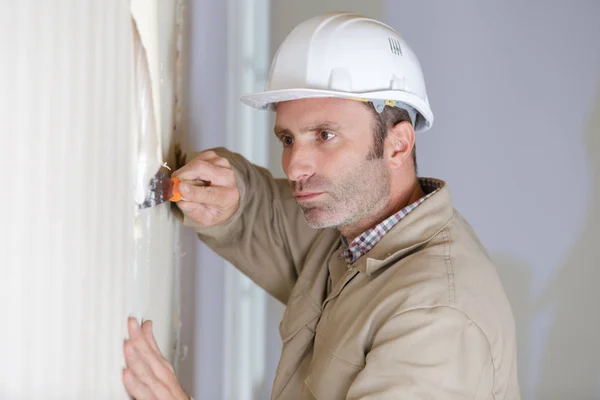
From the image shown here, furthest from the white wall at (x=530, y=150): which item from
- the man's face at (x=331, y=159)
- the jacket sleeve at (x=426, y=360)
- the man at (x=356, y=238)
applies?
the jacket sleeve at (x=426, y=360)

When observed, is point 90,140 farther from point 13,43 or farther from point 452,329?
point 452,329

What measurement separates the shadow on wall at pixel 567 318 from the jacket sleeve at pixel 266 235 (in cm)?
86

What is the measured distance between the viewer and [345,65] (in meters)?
1.52

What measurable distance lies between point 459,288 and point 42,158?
2.84ft

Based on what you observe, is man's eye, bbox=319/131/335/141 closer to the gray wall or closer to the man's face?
the man's face

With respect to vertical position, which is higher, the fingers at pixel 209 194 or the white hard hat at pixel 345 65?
the white hard hat at pixel 345 65

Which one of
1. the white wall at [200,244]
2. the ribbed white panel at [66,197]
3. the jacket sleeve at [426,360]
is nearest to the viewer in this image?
the ribbed white panel at [66,197]

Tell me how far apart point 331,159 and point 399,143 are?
191 mm

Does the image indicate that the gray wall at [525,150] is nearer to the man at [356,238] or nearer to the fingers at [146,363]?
the man at [356,238]

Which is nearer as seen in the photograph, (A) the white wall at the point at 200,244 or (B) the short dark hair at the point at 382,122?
(B) the short dark hair at the point at 382,122

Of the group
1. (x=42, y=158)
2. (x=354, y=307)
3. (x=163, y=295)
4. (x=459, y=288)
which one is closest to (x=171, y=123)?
(x=163, y=295)

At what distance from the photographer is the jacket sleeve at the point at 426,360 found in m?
1.25

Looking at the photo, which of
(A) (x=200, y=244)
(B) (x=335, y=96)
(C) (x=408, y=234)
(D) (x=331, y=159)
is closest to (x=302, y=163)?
(D) (x=331, y=159)

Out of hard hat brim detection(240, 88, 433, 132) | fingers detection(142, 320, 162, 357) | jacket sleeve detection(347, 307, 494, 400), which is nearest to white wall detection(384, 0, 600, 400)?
hard hat brim detection(240, 88, 433, 132)
